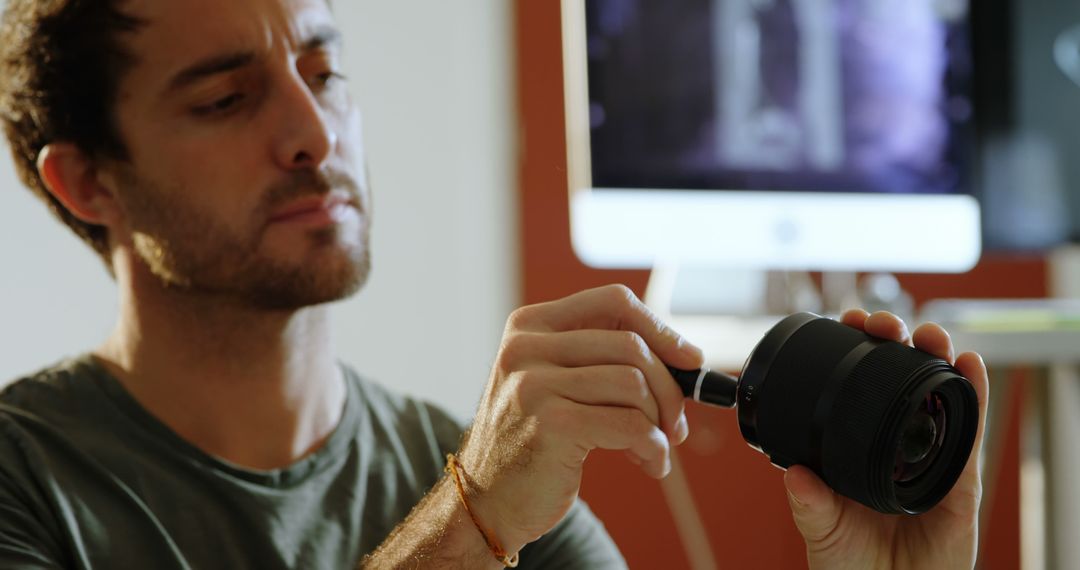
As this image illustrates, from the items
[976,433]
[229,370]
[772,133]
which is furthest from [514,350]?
[772,133]

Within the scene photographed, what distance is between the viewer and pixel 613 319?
2.71 feet

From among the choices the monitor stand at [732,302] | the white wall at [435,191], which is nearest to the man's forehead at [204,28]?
the monitor stand at [732,302]

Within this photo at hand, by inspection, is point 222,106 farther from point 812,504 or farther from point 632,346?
point 812,504

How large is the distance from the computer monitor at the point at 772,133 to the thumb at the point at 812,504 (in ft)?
2.19

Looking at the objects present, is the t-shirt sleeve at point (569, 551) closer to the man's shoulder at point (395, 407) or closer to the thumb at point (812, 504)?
the man's shoulder at point (395, 407)

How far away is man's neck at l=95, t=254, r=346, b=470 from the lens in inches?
44.9

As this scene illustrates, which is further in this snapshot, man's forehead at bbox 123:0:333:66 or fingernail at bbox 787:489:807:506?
man's forehead at bbox 123:0:333:66

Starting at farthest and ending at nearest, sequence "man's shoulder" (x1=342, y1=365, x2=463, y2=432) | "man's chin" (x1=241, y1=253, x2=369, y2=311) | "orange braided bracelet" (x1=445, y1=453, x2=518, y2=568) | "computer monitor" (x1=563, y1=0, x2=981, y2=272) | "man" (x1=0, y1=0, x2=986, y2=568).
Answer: "computer monitor" (x1=563, y1=0, x2=981, y2=272) < "man's shoulder" (x1=342, y1=365, x2=463, y2=432) < "man's chin" (x1=241, y1=253, x2=369, y2=311) < "man" (x1=0, y1=0, x2=986, y2=568) < "orange braided bracelet" (x1=445, y1=453, x2=518, y2=568)

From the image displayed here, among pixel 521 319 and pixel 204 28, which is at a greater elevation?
pixel 204 28

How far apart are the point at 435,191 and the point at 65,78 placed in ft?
3.55

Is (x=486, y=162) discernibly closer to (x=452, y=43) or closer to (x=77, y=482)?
(x=452, y=43)

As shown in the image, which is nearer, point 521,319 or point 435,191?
point 521,319

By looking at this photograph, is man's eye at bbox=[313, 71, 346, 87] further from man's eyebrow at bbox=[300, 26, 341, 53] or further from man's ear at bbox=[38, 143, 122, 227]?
man's ear at bbox=[38, 143, 122, 227]

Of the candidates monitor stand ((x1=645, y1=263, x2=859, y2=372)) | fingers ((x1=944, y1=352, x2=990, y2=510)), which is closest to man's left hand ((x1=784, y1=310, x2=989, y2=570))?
fingers ((x1=944, y1=352, x2=990, y2=510))
